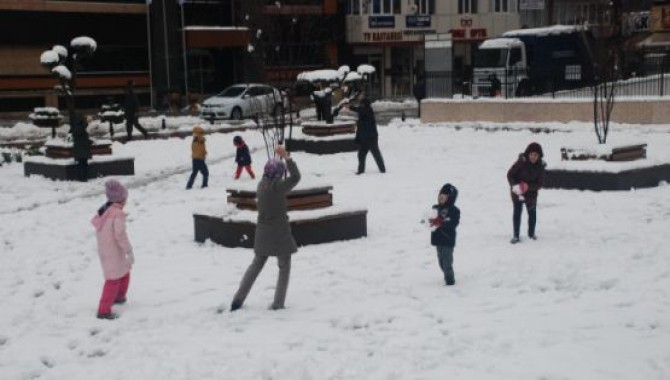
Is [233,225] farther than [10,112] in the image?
No

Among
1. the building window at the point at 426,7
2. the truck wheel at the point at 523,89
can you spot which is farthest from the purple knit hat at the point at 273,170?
the building window at the point at 426,7

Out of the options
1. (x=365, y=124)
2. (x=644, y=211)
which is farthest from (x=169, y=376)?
(x=365, y=124)

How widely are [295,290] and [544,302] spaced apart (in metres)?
2.53

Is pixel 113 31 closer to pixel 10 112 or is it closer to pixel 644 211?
pixel 10 112

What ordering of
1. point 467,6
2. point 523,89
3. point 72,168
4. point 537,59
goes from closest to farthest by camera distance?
point 72,168
point 523,89
point 537,59
point 467,6

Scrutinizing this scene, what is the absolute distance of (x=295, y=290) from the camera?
9086 mm

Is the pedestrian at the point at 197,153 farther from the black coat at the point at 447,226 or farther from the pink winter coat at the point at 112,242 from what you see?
the black coat at the point at 447,226

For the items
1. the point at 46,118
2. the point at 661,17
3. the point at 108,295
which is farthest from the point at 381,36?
the point at 108,295

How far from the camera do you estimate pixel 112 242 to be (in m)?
8.34

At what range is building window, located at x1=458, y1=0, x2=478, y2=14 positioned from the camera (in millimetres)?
59500

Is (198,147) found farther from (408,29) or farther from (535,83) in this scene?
(408,29)

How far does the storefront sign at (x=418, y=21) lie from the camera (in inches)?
2275

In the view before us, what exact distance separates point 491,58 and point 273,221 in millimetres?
31038

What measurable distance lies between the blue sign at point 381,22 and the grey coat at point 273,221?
4969 centimetres
